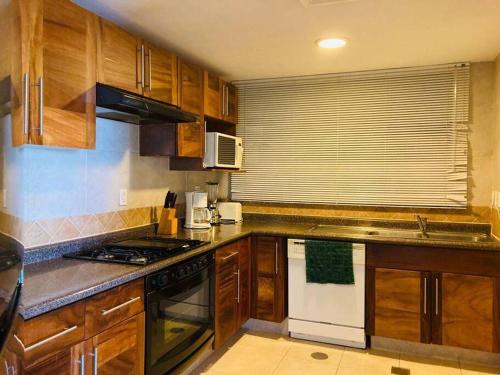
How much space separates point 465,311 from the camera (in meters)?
2.69

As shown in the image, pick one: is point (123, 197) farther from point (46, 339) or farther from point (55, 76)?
point (46, 339)

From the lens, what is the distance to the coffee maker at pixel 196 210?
3.22 meters

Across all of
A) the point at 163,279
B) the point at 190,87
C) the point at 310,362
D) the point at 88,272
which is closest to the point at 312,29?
the point at 190,87

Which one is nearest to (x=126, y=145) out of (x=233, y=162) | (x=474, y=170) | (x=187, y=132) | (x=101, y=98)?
(x=187, y=132)

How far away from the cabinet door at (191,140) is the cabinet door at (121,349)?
4.22 ft

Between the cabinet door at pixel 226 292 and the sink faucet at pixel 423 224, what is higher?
the sink faucet at pixel 423 224

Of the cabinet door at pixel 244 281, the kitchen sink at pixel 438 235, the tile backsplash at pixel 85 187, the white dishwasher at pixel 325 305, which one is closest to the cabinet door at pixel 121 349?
the tile backsplash at pixel 85 187

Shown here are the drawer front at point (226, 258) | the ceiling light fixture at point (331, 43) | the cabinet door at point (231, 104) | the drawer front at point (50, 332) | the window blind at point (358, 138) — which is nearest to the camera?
the drawer front at point (50, 332)

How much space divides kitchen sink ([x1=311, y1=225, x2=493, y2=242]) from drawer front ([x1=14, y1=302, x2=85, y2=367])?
6.29 ft

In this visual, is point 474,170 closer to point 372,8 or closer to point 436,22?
point 436,22

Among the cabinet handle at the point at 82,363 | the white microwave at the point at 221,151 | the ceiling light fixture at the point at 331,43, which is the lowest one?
the cabinet handle at the point at 82,363

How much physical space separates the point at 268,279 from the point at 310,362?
67 cm

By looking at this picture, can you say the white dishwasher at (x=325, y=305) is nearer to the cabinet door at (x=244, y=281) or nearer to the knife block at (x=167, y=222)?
the cabinet door at (x=244, y=281)

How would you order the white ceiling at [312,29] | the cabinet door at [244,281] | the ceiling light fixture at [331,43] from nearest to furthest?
the white ceiling at [312,29]
the ceiling light fixture at [331,43]
the cabinet door at [244,281]
